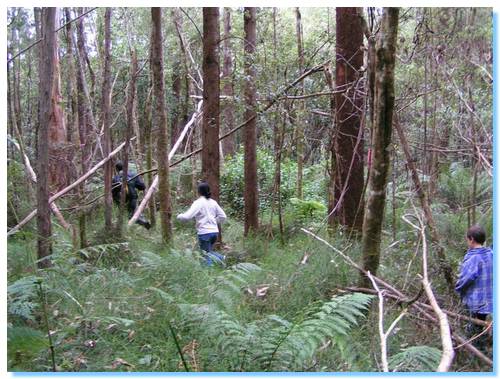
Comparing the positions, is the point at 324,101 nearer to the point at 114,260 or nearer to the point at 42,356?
the point at 114,260

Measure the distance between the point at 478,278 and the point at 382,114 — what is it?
1.52 m

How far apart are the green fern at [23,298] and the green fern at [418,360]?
2.50 m

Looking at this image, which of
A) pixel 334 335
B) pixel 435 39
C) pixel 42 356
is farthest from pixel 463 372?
pixel 435 39

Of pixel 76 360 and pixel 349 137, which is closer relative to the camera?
pixel 76 360

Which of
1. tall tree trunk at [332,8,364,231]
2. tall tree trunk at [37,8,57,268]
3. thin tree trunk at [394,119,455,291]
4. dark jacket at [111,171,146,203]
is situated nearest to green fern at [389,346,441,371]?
thin tree trunk at [394,119,455,291]

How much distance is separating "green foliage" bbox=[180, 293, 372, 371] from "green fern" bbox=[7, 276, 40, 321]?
1121 mm

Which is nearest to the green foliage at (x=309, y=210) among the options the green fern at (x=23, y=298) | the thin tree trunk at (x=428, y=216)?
the thin tree trunk at (x=428, y=216)

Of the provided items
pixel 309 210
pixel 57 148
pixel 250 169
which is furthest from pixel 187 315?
pixel 57 148

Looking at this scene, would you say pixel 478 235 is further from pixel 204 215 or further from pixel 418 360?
pixel 204 215

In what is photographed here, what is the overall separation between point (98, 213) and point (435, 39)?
6640mm

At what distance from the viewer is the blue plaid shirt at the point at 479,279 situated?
165 inches

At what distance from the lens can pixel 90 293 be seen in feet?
14.9

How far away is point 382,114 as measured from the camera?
166 inches

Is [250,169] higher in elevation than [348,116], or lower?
lower
